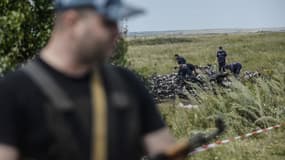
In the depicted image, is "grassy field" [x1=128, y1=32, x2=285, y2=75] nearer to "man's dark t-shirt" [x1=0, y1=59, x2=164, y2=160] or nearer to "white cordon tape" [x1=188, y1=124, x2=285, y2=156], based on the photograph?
"white cordon tape" [x1=188, y1=124, x2=285, y2=156]

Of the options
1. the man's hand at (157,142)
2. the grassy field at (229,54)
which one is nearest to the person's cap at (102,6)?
the man's hand at (157,142)

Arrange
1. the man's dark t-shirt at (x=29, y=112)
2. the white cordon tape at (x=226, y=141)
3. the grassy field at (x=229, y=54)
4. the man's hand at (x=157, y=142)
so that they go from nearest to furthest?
the man's dark t-shirt at (x=29, y=112)
the man's hand at (x=157, y=142)
the white cordon tape at (x=226, y=141)
the grassy field at (x=229, y=54)

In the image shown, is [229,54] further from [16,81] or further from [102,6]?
[16,81]

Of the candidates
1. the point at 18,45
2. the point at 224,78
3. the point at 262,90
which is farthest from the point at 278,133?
the point at 18,45

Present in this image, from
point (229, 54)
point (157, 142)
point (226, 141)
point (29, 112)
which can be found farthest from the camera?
point (229, 54)

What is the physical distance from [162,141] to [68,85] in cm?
45

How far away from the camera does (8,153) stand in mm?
1872

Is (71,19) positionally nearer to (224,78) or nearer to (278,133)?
(278,133)

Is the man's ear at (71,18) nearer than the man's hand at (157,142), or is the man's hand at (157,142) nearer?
the man's ear at (71,18)

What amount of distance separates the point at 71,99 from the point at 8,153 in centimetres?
27

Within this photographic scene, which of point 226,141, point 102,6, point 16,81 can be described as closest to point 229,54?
point 226,141

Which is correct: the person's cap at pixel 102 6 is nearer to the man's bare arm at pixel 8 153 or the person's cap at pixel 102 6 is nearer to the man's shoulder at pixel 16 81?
Answer: the man's shoulder at pixel 16 81

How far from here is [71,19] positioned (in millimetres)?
1921

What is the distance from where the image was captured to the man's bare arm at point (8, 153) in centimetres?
186
